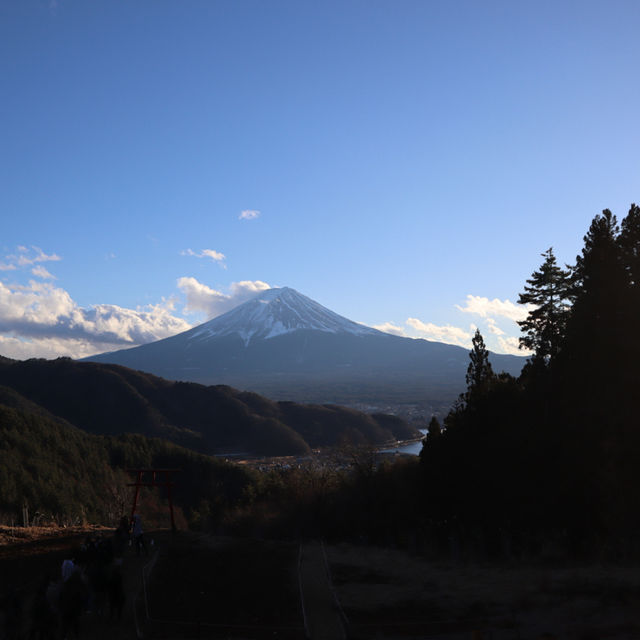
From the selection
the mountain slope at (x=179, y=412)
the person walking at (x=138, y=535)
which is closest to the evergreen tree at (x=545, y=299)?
the person walking at (x=138, y=535)

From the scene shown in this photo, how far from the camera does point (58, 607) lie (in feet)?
30.3

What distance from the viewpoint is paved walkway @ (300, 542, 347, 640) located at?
970 cm

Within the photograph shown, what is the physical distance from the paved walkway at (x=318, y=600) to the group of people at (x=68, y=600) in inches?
138

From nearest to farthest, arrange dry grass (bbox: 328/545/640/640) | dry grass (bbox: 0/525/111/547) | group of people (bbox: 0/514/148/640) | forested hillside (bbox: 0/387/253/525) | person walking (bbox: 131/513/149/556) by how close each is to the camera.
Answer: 1. dry grass (bbox: 328/545/640/640)
2. group of people (bbox: 0/514/148/640)
3. person walking (bbox: 131/513/149/556)
4. dry grass (bbox: 0/525/111/547)
5. forested hillside (bbox: 0/387/253/525)

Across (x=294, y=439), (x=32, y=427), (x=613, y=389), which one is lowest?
(x=294, y=439)

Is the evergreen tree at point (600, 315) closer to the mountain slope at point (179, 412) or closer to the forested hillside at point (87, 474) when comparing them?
the forested hillside at point (87, 474)

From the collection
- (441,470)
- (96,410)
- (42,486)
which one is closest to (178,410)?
(96,410)

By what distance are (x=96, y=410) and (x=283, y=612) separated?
9351cm

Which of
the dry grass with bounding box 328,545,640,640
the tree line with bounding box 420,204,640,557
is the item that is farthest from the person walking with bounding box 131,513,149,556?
the tree line with bounding box 420,204,640,557

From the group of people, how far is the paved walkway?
11.5 feet

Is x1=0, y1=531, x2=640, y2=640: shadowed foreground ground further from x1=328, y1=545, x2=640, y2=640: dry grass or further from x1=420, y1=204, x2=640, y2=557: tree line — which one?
x1=420, y1=204, x2=640, y2=557: tree line

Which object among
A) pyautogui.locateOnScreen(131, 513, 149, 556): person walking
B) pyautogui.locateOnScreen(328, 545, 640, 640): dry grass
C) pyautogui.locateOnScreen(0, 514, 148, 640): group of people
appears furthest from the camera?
pyautogui.locateOnScreen(131, 513, 149, 556): person walking

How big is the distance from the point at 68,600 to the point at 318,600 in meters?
4.81

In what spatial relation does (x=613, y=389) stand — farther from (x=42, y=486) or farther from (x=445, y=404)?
(x=445, y=404)
